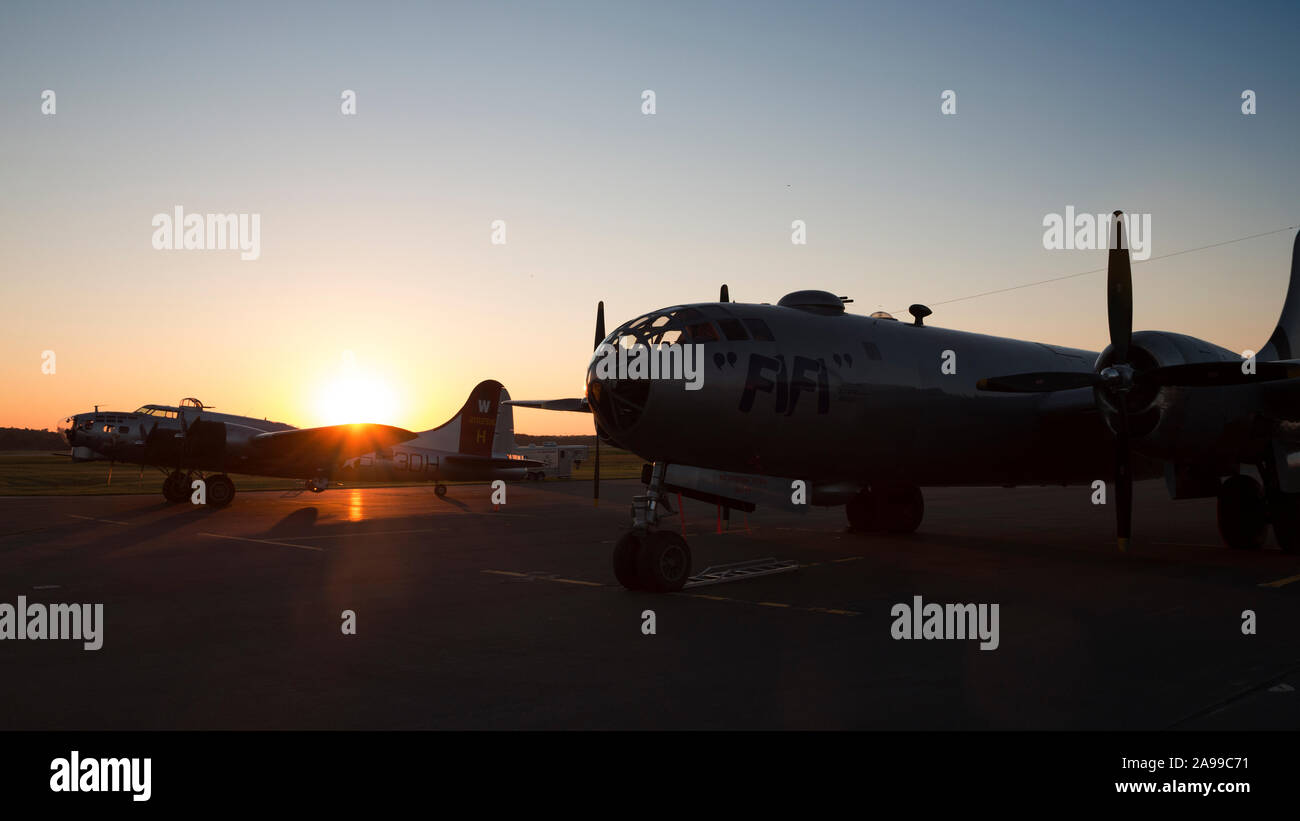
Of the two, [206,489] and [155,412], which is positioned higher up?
[155,412]

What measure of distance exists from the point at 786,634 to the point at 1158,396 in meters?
8.28

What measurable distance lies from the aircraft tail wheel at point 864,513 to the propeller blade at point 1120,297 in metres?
7.26

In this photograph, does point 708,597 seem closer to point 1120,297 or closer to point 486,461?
point 1120,297

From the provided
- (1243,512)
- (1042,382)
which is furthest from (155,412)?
(1243,512)

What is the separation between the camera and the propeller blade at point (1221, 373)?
487 inches

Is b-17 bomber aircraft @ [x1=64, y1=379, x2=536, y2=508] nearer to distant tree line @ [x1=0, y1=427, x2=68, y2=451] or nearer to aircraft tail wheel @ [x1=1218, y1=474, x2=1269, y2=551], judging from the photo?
aircraft tail wheel @ [x1=1218, y1=474, x2=1269, y2=551]

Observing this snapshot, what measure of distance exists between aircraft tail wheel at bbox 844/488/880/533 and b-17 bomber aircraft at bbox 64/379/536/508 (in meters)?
18.4

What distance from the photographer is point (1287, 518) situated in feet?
49.2

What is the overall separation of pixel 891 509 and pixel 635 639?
1212 centimetres

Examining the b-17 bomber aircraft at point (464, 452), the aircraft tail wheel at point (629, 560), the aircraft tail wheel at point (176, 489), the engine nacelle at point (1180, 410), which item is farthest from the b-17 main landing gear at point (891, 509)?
the aircraft tail wheel at point (176, 489)

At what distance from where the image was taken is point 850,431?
13398 millimetres

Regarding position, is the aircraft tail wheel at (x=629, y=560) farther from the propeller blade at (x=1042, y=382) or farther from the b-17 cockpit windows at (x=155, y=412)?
the b-17 cockpit windows at (x=155, y=412)
